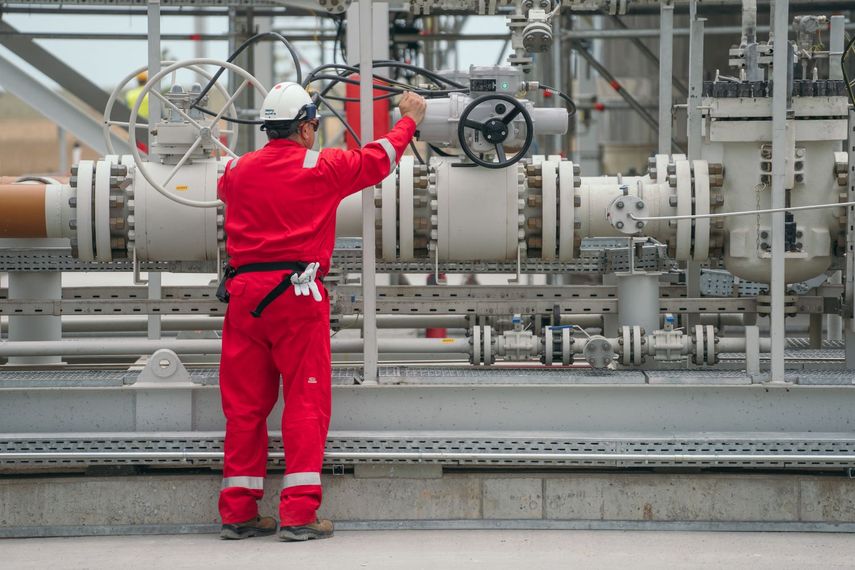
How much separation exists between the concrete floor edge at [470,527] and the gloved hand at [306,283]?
0.89m

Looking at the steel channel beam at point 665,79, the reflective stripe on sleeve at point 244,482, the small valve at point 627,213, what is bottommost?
the reflective stripe on sleeve at point 244,482

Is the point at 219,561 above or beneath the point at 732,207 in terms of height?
beneath

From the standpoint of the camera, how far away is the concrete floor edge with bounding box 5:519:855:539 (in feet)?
15.1

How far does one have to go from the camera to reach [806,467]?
14.8 feet

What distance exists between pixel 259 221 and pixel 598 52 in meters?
10.9

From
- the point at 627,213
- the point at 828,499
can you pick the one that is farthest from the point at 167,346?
the point at 828,499

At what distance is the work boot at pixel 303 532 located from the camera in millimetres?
4379

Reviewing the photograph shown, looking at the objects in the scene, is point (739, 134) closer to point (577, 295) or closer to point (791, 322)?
point (577, 295)

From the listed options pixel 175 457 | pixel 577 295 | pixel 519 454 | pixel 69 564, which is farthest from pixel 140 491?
pixel 577 295

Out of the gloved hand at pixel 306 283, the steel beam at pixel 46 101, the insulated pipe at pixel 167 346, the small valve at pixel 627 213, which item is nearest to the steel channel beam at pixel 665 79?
the small valve at pixel 627 213

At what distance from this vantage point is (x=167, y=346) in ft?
17.2

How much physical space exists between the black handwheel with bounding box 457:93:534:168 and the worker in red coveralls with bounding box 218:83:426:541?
0.45m

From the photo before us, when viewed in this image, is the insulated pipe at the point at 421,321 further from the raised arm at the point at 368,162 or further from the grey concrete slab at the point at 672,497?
the raised arm at the point at 368,162

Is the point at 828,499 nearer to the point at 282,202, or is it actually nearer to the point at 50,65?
the point at 282,202
